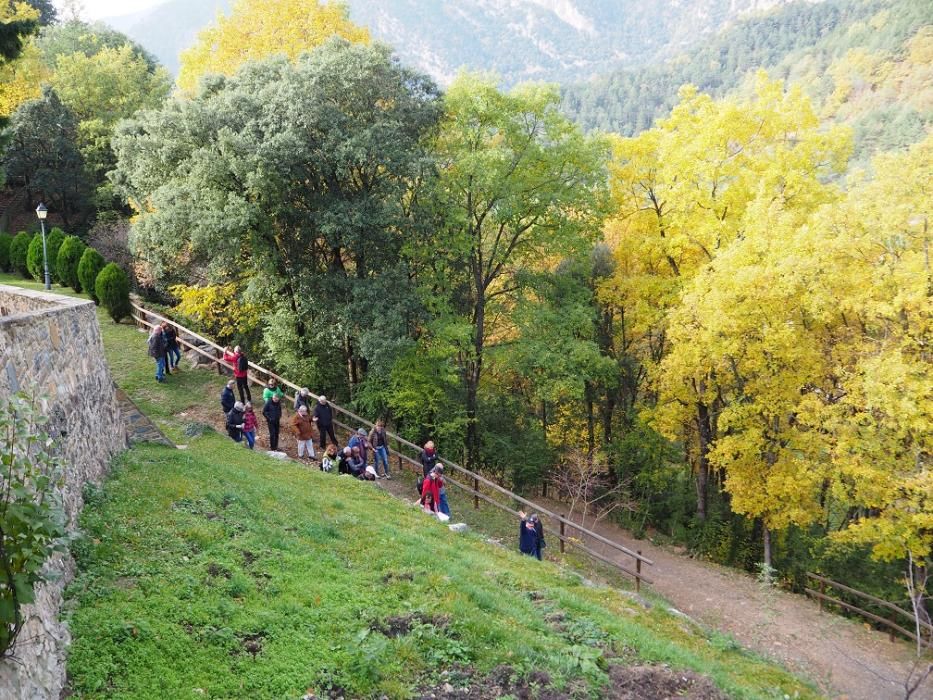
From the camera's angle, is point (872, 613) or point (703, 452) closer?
point (872, 613)

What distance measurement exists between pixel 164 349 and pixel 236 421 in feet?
14.7

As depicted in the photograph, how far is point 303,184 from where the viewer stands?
61.2 ft

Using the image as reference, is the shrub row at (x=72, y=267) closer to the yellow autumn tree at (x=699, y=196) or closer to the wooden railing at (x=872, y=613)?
the yellow autumn tree at (x=699, y=196)

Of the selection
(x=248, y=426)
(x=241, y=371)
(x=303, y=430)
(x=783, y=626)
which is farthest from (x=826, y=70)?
(x=248, y=426)

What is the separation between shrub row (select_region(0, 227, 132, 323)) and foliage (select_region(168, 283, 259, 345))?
1.76 meters

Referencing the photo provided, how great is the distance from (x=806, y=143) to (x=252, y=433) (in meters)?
17.7

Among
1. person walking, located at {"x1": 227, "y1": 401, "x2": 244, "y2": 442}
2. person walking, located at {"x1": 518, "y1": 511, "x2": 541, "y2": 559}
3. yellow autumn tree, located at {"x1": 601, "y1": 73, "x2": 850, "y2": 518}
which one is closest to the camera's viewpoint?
person walking, located at {"x1": 518, "y1": 511, "x2": 541, "y2": 559}

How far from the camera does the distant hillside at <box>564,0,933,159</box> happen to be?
86.2m

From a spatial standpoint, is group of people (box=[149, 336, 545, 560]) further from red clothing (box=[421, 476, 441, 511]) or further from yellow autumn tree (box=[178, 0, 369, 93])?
yellow autumn tree (box=[178, 0, 369, 93])

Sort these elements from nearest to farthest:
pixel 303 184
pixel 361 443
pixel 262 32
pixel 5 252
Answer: pixel 361 443
pixel 303 184
pixel 262 32
pixel 5 252

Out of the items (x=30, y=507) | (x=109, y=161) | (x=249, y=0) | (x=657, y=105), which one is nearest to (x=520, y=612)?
(x=30, y=507)

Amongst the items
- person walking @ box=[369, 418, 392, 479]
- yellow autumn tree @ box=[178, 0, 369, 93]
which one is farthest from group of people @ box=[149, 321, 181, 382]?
yellow autumn tree @ box=[178, 0, 369, 93]

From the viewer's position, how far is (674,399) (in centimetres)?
2186

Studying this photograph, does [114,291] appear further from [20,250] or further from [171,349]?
[20,250]
